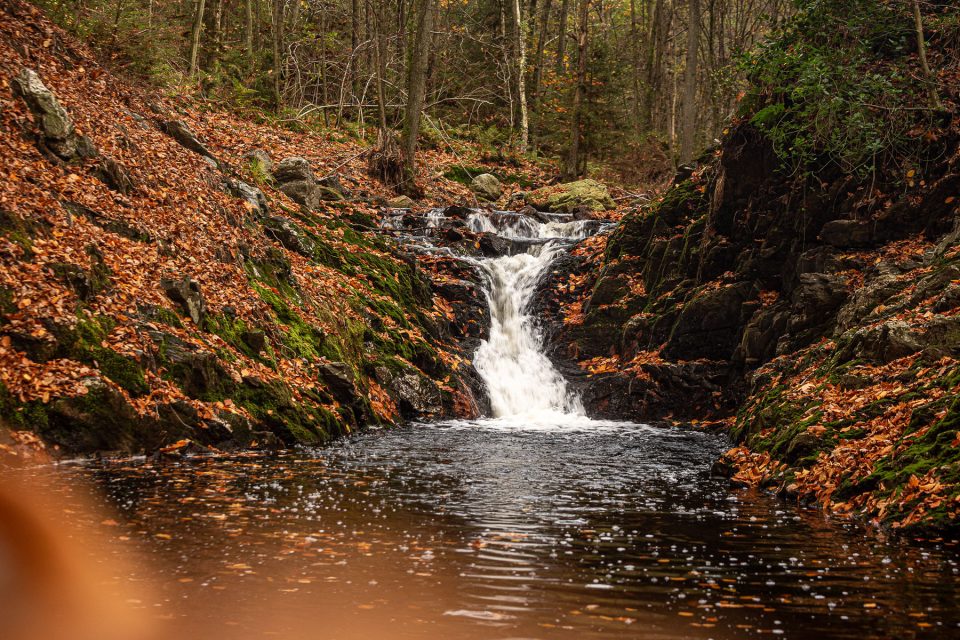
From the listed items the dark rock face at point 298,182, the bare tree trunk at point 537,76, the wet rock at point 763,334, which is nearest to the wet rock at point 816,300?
the wet rock at point 763,334

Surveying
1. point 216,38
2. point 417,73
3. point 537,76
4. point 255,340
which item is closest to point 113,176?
point 255,340

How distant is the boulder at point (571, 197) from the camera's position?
25.6 metres

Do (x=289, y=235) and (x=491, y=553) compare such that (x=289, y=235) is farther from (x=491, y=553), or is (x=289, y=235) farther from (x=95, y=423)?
(x=491, y=553)

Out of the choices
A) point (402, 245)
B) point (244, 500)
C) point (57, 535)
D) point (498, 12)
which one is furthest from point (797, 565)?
point (498, 12)

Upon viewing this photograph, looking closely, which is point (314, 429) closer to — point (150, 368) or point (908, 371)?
point (150, 368)

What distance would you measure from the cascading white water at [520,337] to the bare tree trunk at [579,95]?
7.31m

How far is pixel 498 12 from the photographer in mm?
36594

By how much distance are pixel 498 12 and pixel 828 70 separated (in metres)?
28.7

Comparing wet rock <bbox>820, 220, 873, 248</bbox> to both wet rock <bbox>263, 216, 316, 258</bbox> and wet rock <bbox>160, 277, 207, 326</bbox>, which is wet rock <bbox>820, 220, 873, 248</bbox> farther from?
wet rock <bbox>160, 277, 207, 326</bbox>

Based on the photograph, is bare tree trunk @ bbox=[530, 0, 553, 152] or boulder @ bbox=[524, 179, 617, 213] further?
bare tree trunk @ bbox=[530, 0, 553, 152]

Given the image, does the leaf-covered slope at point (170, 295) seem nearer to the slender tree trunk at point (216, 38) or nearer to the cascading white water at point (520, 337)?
the cascading white water at point (520, 337)

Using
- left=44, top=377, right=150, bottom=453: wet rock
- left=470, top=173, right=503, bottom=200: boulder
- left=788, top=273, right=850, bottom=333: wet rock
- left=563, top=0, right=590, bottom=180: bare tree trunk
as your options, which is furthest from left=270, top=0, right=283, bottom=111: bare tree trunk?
left=788, top=273, right=850, bottom=333: wet rock

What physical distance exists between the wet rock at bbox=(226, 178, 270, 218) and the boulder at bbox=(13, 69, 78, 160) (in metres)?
3.53

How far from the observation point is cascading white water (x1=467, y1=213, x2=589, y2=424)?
1600cm
